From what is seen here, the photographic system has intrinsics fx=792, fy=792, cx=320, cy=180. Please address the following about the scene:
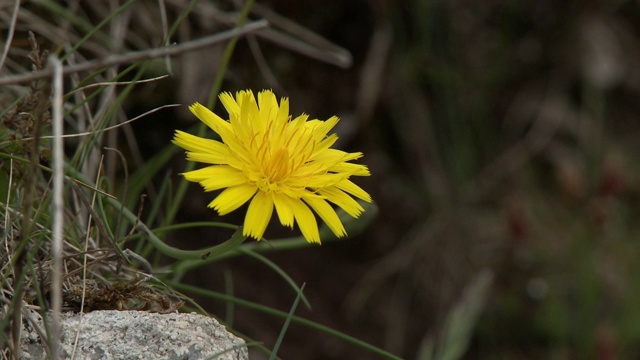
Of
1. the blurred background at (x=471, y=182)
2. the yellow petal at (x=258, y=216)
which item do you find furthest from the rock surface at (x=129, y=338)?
the blurred background at (x=471, y=182)

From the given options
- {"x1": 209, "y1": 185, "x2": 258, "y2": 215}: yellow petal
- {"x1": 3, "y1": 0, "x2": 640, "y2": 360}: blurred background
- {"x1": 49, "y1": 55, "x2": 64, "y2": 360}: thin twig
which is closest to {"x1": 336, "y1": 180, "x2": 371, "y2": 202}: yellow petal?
{"x1": 209, "y1": 185, "x2": 258, "y2": 215}: yellow petal

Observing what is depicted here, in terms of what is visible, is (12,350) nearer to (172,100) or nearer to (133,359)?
(133,359)

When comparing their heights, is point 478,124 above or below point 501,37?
below

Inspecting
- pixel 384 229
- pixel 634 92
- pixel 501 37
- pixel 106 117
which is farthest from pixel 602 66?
pixel 106 117

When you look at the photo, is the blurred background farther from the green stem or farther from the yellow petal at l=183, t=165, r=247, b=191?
the yellow petal at l=183, t=165, r=247, b=191

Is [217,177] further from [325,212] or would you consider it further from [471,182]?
[471,182]

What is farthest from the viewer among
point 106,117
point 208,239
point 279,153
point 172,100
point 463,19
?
point 463,19

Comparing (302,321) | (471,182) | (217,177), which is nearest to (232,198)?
(217,177)
